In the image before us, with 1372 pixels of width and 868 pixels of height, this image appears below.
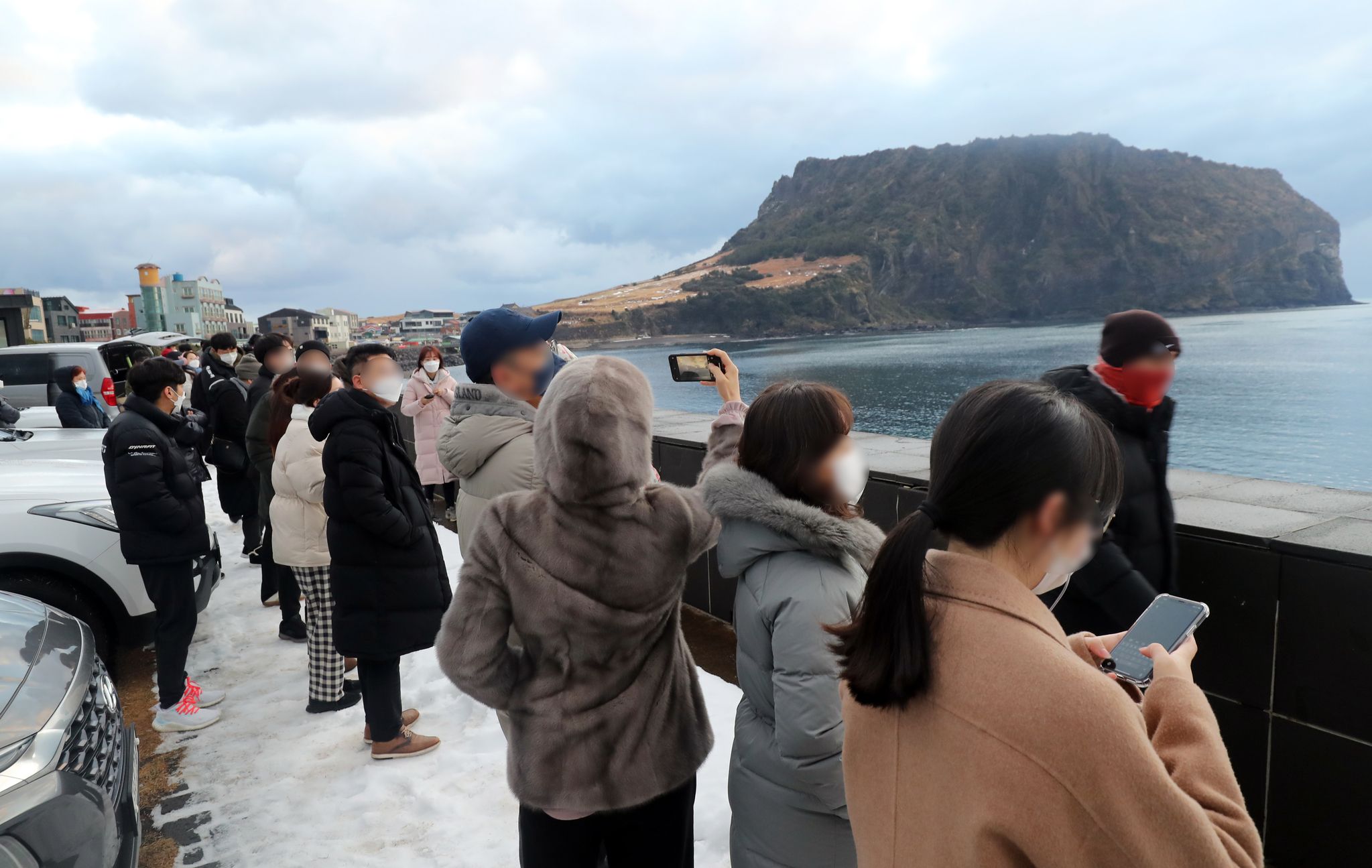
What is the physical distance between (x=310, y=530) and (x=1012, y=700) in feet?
13.3

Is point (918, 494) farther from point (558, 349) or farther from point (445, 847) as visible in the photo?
point (445, 847)

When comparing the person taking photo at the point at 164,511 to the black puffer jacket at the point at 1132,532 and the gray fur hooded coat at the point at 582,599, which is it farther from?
the black puffer jacket at the point at 1132,532

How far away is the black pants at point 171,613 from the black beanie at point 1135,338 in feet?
14.0

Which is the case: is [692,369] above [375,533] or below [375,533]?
above

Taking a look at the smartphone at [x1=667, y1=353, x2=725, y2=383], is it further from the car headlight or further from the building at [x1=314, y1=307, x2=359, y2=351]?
the building at [x1=314, y1=307, x2=359, y2=351]

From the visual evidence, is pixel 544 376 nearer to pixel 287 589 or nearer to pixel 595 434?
pixel 595 434

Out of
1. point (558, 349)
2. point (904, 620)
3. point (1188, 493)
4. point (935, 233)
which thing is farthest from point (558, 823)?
point (935, 233)

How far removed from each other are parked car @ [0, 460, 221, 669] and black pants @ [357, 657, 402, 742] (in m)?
1.69

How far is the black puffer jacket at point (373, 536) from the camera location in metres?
3.25

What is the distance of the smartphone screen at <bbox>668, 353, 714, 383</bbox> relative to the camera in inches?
119

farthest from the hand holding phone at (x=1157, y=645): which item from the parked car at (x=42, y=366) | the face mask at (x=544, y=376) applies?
the parked car at (x=42, y=366)

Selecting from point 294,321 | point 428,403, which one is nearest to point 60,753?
point 428,403

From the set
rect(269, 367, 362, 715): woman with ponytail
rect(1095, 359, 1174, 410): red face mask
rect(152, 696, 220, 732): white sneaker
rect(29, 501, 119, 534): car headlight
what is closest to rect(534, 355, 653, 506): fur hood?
rect(1095, 359, 1174, 410): red face mask

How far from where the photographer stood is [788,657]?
5.42 ft
